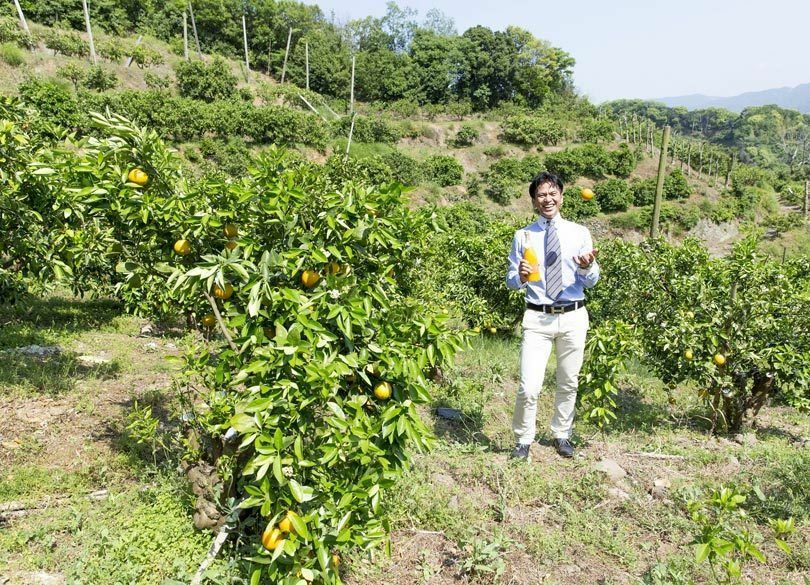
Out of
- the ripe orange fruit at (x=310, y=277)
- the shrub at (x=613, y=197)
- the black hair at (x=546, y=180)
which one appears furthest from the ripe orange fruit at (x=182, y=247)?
the shrub at (x=613, y=197)

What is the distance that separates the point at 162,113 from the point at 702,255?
2123 cm

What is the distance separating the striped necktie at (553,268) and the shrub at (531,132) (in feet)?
104

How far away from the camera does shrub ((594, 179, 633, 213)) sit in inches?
1082

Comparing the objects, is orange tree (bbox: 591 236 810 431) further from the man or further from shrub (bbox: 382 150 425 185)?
shrub (bbox: 382 150 425 185)

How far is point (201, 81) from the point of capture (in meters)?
25.6

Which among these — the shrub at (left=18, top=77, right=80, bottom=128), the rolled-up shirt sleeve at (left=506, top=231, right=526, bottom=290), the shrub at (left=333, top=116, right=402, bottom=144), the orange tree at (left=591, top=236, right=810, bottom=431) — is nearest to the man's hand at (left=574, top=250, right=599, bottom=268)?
the rolled-up shirt sleeve at (left=506, top=231, right=526, bottom=290)

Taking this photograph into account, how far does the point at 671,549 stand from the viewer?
8.44 ft

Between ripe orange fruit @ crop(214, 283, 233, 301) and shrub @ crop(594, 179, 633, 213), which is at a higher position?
ripe orange fruit @ crop(214, 283, 233, 301)

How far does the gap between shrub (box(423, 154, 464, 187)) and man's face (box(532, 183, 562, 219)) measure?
2456 cm

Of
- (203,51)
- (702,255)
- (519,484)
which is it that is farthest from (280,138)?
(519,484)

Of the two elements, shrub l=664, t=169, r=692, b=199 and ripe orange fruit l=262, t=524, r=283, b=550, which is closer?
ripe orange fruit l=262, t=524, r=283, b=550

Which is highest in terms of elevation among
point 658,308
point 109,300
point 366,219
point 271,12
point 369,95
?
point 271,12

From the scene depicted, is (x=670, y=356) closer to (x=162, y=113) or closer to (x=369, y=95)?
(x=162, y=113)

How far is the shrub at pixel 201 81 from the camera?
25656mm
